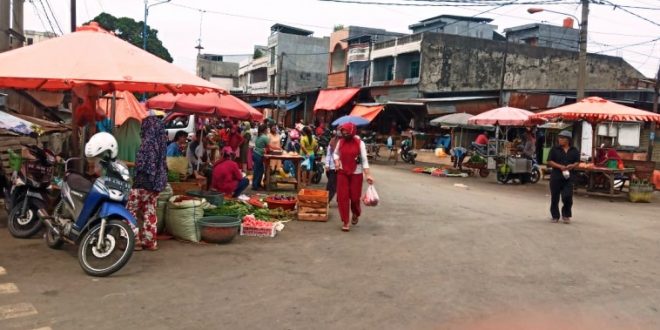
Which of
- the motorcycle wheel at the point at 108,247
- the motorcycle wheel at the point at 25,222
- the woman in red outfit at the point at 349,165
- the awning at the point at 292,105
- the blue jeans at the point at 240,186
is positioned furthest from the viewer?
the awning at the point at 292,105

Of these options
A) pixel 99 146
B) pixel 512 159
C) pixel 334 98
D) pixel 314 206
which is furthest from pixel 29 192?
pixel 334 98

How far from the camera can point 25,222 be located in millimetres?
6965

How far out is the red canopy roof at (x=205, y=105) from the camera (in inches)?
464

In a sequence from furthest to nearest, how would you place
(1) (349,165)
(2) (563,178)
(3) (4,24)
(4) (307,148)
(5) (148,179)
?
1. (4) (307,148)
2. (3) (4,24)
3. (2) (563,178)
4. (1) (349,165)
5. (5) (148,179)

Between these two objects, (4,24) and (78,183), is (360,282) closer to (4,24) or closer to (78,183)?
(78,183)

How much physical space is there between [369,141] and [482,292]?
73.8 ft

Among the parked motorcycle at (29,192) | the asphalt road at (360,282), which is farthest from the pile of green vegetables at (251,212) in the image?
the parked motorcycle at (29,192)

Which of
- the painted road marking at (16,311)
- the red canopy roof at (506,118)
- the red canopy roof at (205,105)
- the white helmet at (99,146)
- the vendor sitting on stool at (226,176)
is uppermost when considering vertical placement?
the red canopy roof at (506,118)

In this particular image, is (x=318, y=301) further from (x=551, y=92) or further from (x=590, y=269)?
(x=551, y=92)

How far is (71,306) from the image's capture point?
181 inches

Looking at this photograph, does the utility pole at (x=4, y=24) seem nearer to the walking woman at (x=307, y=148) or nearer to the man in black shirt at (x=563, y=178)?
the walking woman at (x=307, y=148)

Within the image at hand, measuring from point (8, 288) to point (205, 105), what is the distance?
7.13 metres

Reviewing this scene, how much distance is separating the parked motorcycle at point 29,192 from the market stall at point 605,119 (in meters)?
12.4

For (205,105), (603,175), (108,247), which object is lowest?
(108,247)
